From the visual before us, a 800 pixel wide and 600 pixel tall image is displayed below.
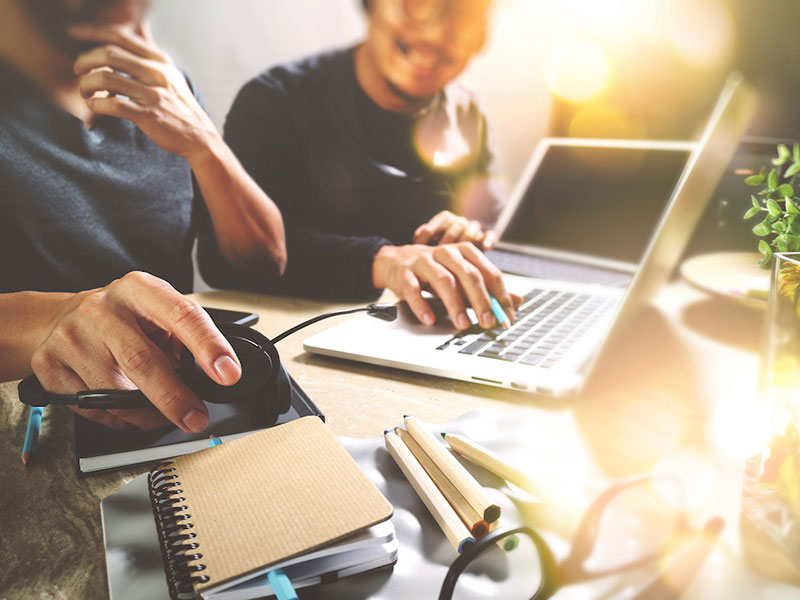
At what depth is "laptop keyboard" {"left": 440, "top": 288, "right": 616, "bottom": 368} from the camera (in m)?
0.60

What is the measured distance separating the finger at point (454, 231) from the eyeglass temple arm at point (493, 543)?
93 cm

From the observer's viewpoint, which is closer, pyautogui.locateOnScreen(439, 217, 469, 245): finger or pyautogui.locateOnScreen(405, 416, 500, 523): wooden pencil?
pyautogui.locateOnScreen(405, 416, 500, 523): wooden pencil

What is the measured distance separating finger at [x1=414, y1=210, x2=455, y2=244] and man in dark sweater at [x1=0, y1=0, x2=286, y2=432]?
0.96 feet

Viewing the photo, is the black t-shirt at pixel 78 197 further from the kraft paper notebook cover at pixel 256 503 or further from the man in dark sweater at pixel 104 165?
the kraft paper notebook cover at pixel 256 503

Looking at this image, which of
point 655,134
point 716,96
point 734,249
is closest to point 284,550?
point 734,249

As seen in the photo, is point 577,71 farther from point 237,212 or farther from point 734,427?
point 734,427

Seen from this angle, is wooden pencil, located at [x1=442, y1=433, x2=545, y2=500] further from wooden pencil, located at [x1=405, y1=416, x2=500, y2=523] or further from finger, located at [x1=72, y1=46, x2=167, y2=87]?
finger, located at [x1=72, y1=46, x2=167, y2=87]

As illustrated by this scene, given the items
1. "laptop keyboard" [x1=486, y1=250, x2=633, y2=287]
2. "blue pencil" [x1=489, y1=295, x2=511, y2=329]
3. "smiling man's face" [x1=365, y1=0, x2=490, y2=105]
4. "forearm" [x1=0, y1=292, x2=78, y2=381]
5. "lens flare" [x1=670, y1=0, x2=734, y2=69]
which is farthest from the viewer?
"lens flare" [x1=670, y1=0, x2=734, y2=69]

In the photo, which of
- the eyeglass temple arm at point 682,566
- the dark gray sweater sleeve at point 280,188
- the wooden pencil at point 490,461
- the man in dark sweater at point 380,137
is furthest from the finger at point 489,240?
the eyeglass temple arm at point 682,566

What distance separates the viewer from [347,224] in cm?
118

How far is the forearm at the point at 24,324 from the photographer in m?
0.53

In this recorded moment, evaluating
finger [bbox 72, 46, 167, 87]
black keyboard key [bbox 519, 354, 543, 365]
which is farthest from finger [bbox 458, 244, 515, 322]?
finger [bbox 72, 46, 167, 87]

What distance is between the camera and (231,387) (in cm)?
44

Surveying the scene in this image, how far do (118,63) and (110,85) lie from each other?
0.13 feet
